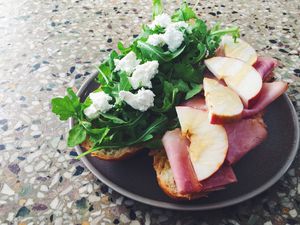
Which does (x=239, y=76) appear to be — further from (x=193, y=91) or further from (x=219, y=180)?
(x=219, y=180)

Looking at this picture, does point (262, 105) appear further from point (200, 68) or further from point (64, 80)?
point (64, 80)

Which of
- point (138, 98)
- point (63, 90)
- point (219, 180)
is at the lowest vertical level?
point (63, 90)

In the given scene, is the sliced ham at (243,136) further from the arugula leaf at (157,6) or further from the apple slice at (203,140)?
the arugula leaf at (157,6)

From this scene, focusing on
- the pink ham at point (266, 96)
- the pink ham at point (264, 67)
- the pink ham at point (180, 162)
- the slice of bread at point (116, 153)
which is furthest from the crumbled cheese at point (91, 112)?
the pink ham at point (264, 67)

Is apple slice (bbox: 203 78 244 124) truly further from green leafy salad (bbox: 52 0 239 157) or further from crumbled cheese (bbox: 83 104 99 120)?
crumbled cheese (bbox: 83 104 99 120)

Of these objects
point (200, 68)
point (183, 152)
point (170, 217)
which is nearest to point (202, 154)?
point (183, 152)

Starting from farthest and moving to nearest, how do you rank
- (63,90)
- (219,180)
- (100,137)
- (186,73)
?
(63,90) < (186,73) < (100,137) < (219,180)

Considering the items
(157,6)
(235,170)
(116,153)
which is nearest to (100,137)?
(116,153)
